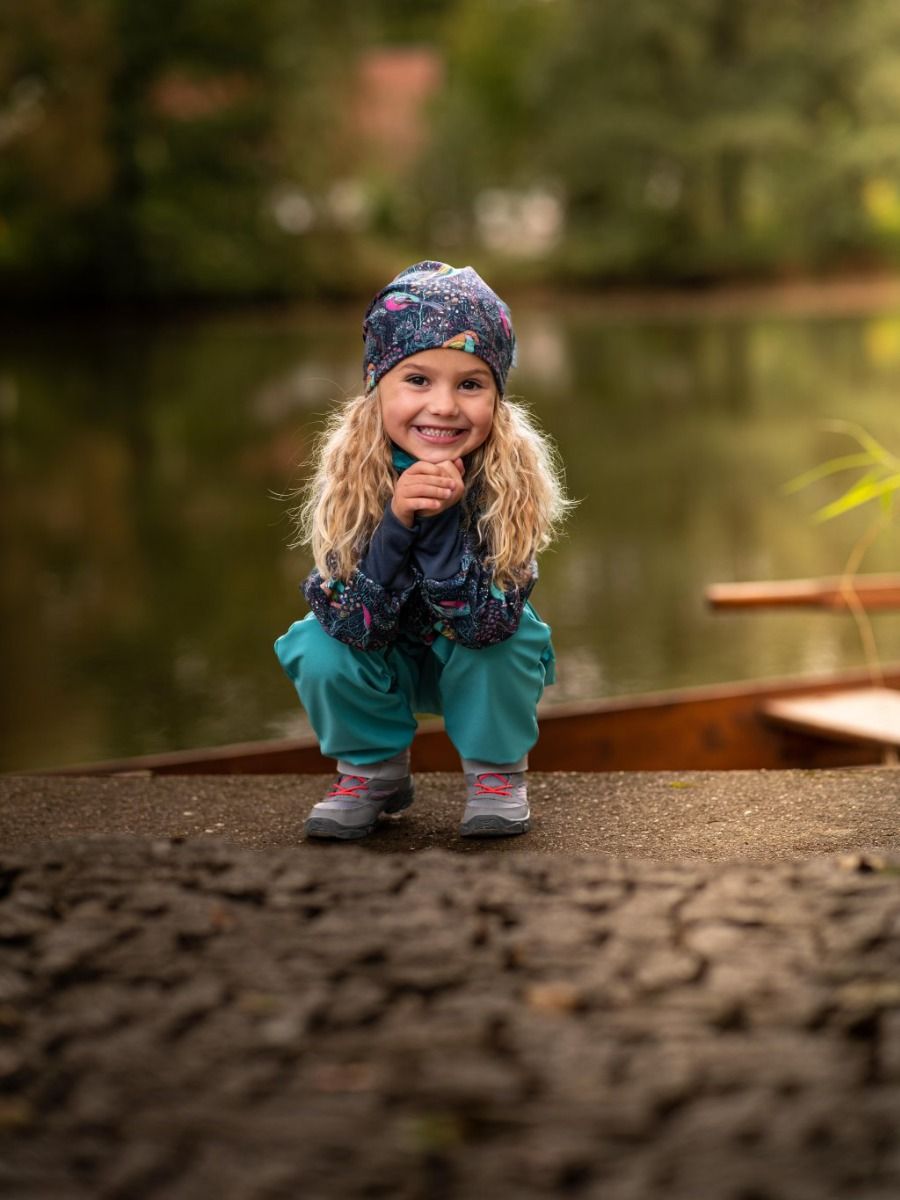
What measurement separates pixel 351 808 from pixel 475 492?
Answer: 0.56m

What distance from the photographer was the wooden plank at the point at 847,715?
12.3 ft

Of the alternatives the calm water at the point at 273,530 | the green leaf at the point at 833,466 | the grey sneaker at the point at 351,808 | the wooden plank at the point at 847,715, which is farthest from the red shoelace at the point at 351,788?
the calm water at the point at 273,530

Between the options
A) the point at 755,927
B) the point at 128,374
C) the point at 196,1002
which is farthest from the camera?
the point at 128,374

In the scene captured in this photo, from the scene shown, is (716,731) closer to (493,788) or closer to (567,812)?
(567,812)

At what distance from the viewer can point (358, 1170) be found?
55.6 inches

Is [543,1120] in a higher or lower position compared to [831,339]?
lower

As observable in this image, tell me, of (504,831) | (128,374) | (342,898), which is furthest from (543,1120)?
(128,374)

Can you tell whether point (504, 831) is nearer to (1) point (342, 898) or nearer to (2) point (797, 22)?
(1) point (342, 898)

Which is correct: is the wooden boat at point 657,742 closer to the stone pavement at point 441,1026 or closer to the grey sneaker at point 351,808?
the grey sneaker at point 351,808

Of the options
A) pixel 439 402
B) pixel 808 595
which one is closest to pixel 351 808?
pixel 439 402

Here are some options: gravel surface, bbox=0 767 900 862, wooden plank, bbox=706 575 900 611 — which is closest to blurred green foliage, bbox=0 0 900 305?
wooden plank, bbox=706 575 900 611

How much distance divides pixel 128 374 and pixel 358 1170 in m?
17.8

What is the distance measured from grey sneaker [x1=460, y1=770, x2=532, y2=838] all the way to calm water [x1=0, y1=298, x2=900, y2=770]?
3061 mm

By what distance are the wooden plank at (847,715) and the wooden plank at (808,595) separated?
0.78ft
